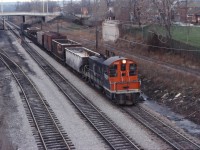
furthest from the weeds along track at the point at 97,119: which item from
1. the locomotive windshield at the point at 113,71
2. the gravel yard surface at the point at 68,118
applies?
the locomotive windshield at the point at 113,71

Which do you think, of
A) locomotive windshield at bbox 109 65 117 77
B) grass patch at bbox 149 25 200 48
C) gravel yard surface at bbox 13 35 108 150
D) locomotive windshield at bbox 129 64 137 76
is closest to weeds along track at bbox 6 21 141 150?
gravel yard surface at bbox 13 35 108 150

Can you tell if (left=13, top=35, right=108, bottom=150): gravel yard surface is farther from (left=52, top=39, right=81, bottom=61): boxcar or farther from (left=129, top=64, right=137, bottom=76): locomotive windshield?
(left=52, top=39, right=81, bottom=61): boxcar

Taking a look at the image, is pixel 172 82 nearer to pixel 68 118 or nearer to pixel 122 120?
pixel 122 120

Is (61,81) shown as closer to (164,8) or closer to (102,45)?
(164,8)

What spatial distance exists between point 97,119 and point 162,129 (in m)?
3.90

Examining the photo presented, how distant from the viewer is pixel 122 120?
70.3 ft

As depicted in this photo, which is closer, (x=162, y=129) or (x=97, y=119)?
(x=162, y=129)

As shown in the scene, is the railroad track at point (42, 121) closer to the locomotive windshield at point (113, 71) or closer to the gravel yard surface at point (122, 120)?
the gravel yard surface at point (122, 120)

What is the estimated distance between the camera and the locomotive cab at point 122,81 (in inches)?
958

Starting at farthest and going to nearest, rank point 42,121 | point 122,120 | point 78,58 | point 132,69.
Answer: point 78,58 → point 132,69 → point 122,120 → point 42,121

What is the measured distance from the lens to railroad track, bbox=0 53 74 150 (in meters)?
17.5

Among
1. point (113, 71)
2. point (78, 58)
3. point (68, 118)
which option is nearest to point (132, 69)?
point (113, 71)

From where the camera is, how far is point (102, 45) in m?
56.2

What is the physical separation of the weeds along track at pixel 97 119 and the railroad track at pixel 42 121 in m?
1.80
